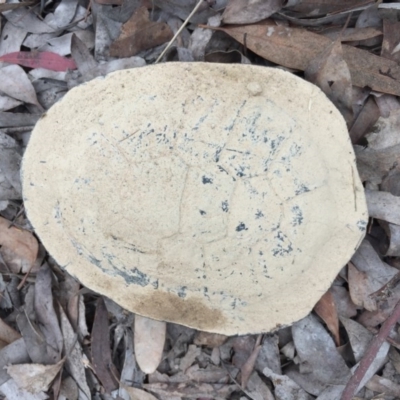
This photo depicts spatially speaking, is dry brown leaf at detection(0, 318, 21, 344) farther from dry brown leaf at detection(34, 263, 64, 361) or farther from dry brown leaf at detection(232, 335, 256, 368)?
dry brown leaf at detection(232, 335, 256, 368)

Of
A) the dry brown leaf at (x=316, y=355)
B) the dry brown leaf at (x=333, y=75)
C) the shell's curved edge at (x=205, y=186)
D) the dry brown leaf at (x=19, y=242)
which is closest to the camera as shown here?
the shell's curved edge at (x=205, y=186)

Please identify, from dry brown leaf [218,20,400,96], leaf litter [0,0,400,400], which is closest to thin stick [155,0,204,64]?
leaf litter [0,0,400,400]

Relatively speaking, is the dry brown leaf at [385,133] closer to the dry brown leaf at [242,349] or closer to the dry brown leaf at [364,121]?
the dry brown leaf at [364,121]

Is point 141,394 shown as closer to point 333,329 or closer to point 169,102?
point 333,329

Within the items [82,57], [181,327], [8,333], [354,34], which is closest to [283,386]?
[181,327]

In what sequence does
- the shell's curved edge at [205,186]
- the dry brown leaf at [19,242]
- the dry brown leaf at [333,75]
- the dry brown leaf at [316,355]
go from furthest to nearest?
the dry brown leaf at [19,242] → the dry brown leaf at [316,355] → the dry brown leaf at [333,75] → the shell's curved edge at [205,186]

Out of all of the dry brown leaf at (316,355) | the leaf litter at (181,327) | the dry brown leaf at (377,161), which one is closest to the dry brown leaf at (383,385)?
the leaf litter at (181,327)

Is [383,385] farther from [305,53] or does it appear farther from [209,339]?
[305,53]
